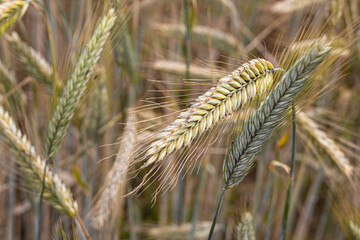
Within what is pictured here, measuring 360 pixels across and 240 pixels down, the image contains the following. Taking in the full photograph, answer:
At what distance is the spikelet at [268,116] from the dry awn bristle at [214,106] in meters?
0.04

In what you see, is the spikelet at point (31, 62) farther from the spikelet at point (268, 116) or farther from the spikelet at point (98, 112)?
the spikelet at point (268, 116)

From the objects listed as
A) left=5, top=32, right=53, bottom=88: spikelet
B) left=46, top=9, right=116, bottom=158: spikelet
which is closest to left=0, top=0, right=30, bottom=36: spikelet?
left=46, top=9, right=116, bottom=158: spikelet

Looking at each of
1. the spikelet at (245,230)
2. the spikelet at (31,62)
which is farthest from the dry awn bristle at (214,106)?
the spikelet at (31,62)

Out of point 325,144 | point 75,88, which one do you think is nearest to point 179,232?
point 325,144

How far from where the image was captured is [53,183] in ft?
3.18

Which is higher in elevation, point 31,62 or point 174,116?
point 31,62

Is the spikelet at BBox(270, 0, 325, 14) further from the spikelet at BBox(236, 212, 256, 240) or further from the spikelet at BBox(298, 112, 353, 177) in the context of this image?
the spikelet at BBox(236, 212, 256, 240)

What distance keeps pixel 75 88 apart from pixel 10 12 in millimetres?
313

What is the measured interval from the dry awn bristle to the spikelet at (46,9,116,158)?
356 mm

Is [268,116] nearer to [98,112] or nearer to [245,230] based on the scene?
[245,230]

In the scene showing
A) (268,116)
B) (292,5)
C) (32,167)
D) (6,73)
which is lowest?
(32,167)

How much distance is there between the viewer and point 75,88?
952 mm

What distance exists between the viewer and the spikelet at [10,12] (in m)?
0.98

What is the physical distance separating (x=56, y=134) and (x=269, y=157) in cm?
137
